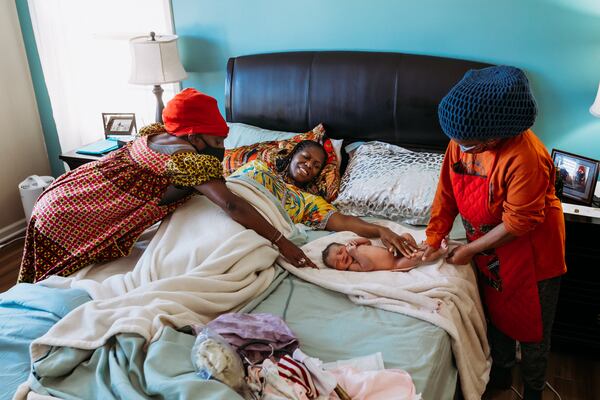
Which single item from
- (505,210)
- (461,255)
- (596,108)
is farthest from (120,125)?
(596,108)

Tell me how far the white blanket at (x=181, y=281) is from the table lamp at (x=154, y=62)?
1129 millimetres

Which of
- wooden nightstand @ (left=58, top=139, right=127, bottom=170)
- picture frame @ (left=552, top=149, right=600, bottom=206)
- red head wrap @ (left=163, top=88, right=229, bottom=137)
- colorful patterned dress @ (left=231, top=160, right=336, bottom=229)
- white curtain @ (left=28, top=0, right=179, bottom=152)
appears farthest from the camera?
white curtain @ (left=28, top=0, right=179, bottom=152)

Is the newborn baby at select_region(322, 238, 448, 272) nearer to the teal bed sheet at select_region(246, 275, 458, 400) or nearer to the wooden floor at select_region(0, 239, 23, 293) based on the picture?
the teal bed sheet at select_region(246, 275, 458, 400)

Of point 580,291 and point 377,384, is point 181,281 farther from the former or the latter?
point 580,291

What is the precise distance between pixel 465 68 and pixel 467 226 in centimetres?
99

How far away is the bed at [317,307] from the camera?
1.23m

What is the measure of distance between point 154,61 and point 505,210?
2.08 m

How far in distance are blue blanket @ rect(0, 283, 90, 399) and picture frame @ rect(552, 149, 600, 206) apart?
1912 mm

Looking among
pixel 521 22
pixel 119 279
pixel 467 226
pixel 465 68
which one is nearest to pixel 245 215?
pixel 119 279

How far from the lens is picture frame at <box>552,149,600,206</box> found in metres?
2.07

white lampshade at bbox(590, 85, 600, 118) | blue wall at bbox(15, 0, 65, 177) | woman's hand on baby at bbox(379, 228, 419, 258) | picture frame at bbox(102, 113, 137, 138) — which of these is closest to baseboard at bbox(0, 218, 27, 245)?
blue wall at bbox(15, 0, 65, 177)

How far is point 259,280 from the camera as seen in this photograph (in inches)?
65.6

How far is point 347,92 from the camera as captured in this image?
2627 mm

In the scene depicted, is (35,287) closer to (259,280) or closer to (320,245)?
(259,280)
